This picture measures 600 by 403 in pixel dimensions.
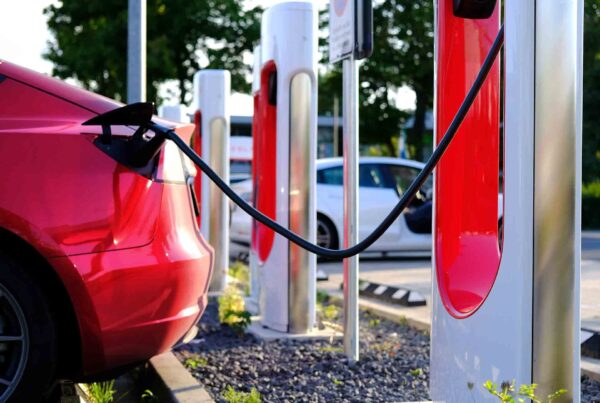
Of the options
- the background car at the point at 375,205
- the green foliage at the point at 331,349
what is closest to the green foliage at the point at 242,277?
the background car at the point at 375,205

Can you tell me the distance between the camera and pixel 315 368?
16.6 feet

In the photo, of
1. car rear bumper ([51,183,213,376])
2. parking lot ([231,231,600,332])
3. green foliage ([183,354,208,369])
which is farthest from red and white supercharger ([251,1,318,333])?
car rear bumper ([51,183,213,376])

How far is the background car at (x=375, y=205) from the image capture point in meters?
12.8

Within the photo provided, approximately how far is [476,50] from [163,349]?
5.95 feet

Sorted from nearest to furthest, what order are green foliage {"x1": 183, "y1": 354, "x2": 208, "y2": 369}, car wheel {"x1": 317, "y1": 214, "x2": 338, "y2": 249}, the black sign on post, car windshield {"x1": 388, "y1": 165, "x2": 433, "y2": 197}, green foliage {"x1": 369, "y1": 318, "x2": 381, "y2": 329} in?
1. the black sign on post
2. green foliage {"x1": 183, "y1": 354, "x2": 208, "y2": 369}
3. green foliage {"x1": 369, "y1": 318, "x2": 381, "y2": 329}
4. car wheel {"x1": 317, "y1": 214, "x2": 338, "y2": 249}
5. car windshield {"x1": 388, "y1": 165, "x2": 433, "y2": 197}

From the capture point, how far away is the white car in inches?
503

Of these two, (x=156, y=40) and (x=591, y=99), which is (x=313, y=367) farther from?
(x=156, y=40)

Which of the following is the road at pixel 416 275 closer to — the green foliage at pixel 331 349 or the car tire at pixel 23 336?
the green foliage at pixel 331 349

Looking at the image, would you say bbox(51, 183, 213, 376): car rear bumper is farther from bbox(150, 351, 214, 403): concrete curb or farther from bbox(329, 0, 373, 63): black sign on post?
bbox(329, 0, 373, 63): black sign on post

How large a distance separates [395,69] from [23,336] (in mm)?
33878

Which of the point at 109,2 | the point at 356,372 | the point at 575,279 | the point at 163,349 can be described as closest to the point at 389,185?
the point at 356,372

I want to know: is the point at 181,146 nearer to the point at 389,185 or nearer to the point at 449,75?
the point at 449,75

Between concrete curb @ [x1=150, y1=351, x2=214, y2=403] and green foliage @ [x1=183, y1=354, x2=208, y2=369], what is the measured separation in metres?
0.11

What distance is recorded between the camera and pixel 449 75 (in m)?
3.57
